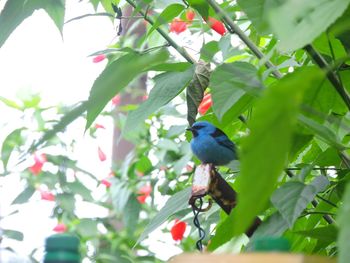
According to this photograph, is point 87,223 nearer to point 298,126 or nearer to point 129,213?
point 129,213

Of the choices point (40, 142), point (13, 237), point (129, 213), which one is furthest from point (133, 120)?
point (129, 213)

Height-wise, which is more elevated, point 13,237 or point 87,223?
point 13,237

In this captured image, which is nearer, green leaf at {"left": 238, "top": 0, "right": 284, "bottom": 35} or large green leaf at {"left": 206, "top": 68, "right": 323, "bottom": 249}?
large green leaf at {"left": 206, "top": 68, "right": 323, "bottom": 249}


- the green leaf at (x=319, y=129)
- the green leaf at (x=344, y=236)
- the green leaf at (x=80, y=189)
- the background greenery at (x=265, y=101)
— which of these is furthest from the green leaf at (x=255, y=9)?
the green leaf at (x=80, y=189)

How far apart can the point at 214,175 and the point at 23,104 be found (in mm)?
1325

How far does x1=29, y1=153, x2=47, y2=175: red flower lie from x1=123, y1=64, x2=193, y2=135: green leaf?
3.46ft

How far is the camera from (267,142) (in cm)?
31

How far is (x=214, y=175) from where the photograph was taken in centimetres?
62

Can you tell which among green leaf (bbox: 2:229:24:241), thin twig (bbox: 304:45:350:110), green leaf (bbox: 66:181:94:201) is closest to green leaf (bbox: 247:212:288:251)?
thin twig (bbox: 304:45:350:110)

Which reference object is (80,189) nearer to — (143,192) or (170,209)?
(143,192)

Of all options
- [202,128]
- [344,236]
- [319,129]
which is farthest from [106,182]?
[344,236]

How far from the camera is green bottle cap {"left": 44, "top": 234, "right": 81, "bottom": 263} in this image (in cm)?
33

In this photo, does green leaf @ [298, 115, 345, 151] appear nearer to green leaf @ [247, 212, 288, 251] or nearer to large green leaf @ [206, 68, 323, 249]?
green leaf @ [247, 212, 288, 251]

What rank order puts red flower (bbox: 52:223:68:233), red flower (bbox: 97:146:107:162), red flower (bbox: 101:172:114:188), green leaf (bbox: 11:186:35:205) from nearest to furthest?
green leaf (bbox: 11:186:35:205) < red flower (bbox: 52:223:68:233) < red flower (bbox: 101:172:114:188) < red flower (bbox: 97:146:107:162)
